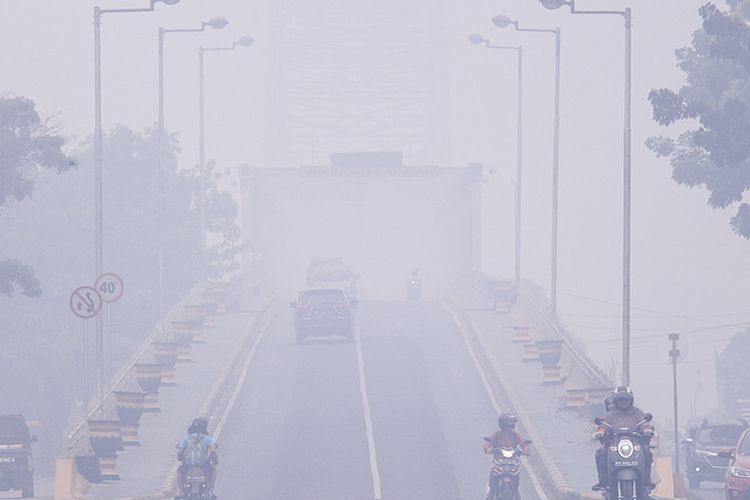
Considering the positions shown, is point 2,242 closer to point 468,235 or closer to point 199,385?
point 468,235

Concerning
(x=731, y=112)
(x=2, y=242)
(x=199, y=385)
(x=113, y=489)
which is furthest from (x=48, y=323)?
(x=113, y=489)

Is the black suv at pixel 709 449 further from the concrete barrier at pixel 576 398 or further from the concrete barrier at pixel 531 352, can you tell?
the concrete barrier at pixel 531 352

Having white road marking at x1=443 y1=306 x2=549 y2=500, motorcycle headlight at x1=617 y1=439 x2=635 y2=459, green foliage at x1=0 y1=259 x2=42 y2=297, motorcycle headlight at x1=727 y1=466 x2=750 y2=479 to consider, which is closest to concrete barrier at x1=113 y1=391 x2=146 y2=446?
green foliage at x1=0 y1=259 x2=42 y2=297

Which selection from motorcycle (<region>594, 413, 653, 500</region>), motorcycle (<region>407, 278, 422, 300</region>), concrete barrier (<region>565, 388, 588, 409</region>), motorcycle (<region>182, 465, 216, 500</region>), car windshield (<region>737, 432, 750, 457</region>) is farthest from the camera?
motorcycle (<region>407, 278, 422, 300</region>)

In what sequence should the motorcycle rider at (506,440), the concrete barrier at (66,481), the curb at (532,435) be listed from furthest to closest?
the curb at (532,435)
the concrete barrier at (66,481)
the motorcycle rider at (506,440)

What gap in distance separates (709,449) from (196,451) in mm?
23687

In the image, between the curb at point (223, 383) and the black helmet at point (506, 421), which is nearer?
the black helmet at point (506, 421)

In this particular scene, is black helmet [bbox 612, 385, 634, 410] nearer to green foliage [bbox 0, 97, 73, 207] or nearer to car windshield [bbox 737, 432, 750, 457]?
car windshield [bbox 737, 432, 750, 457]

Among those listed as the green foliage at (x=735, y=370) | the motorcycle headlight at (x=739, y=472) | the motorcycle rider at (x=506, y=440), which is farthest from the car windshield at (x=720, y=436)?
the green foliage at (x=735, y=370)

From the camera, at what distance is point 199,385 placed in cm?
6016

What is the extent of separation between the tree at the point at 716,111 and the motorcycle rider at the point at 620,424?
1189 inches

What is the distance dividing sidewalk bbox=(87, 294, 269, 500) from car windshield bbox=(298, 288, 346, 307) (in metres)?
2.86

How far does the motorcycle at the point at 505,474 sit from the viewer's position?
31.7 m

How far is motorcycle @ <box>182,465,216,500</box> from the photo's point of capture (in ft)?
101
